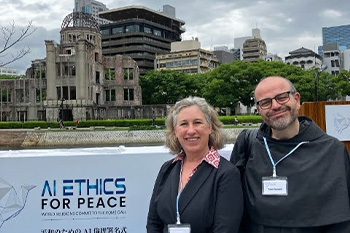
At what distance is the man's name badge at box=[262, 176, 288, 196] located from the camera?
254 centimetres

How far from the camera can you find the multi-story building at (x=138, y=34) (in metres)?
96.6

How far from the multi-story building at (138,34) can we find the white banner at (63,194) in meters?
92.3

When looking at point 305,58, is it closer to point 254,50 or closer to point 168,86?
Answer: point 254,50

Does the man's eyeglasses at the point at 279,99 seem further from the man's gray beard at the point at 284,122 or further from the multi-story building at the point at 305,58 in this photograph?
the multi-story building at the point at 305,58

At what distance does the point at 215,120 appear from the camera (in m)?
2.99

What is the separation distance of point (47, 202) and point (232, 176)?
2.59 m

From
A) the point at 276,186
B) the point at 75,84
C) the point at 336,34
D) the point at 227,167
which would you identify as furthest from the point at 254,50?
the point at 276,186

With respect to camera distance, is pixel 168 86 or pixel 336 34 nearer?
pixel 168 86

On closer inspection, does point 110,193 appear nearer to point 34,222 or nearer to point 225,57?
point 34,222

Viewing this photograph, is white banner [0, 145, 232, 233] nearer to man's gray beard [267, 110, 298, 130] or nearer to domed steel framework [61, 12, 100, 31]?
man's gray beard [267, 110, 298, 130]

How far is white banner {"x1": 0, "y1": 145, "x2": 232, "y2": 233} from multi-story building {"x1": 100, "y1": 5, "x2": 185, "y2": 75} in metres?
92.3

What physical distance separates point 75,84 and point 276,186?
155ft

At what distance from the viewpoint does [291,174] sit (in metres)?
2.57

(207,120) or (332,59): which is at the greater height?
(332,59)
